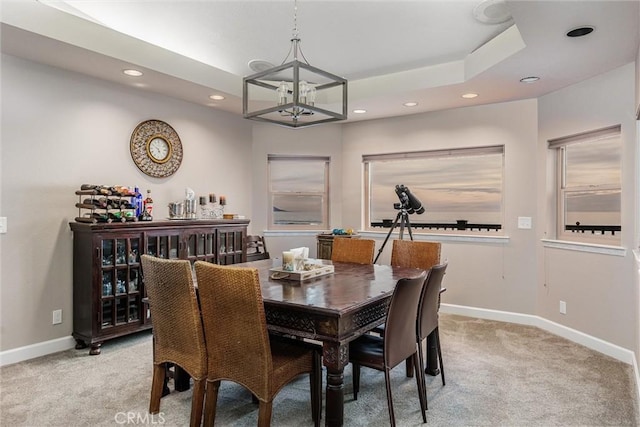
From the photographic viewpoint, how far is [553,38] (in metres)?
2.69

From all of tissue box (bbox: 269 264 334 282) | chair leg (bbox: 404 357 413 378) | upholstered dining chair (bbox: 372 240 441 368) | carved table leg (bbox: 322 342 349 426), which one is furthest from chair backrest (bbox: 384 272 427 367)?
upholstered dining chair (bbox: 372 240 441 368)

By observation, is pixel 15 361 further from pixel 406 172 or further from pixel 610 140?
pixel 610 140

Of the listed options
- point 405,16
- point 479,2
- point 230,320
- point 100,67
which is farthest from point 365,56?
point 230,320

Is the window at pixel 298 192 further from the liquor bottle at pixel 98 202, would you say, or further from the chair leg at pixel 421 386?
the chair leg at pixel 421 386

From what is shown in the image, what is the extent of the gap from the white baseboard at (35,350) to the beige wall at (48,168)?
0.14 feet

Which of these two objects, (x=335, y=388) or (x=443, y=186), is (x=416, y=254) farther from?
(x=443, y=186)

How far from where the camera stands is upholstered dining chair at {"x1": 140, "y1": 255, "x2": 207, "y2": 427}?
81.2 inches

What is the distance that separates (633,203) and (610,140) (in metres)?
0.73

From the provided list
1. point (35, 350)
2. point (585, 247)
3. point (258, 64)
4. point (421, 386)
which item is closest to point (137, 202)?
point (35, 350)

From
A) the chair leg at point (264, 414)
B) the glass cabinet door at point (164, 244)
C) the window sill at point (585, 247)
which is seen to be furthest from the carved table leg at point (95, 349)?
the window sill at point (585, 247)

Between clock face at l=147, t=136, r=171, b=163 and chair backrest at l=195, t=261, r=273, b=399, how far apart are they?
2.56 meters

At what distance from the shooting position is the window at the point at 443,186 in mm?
4711

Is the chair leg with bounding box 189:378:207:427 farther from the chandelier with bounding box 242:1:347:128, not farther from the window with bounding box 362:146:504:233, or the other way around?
the window with bounding box 362:146:504:233

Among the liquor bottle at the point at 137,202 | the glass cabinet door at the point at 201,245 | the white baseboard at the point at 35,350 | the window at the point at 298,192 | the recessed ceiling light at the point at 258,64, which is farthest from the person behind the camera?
the window at the point at 298,192
